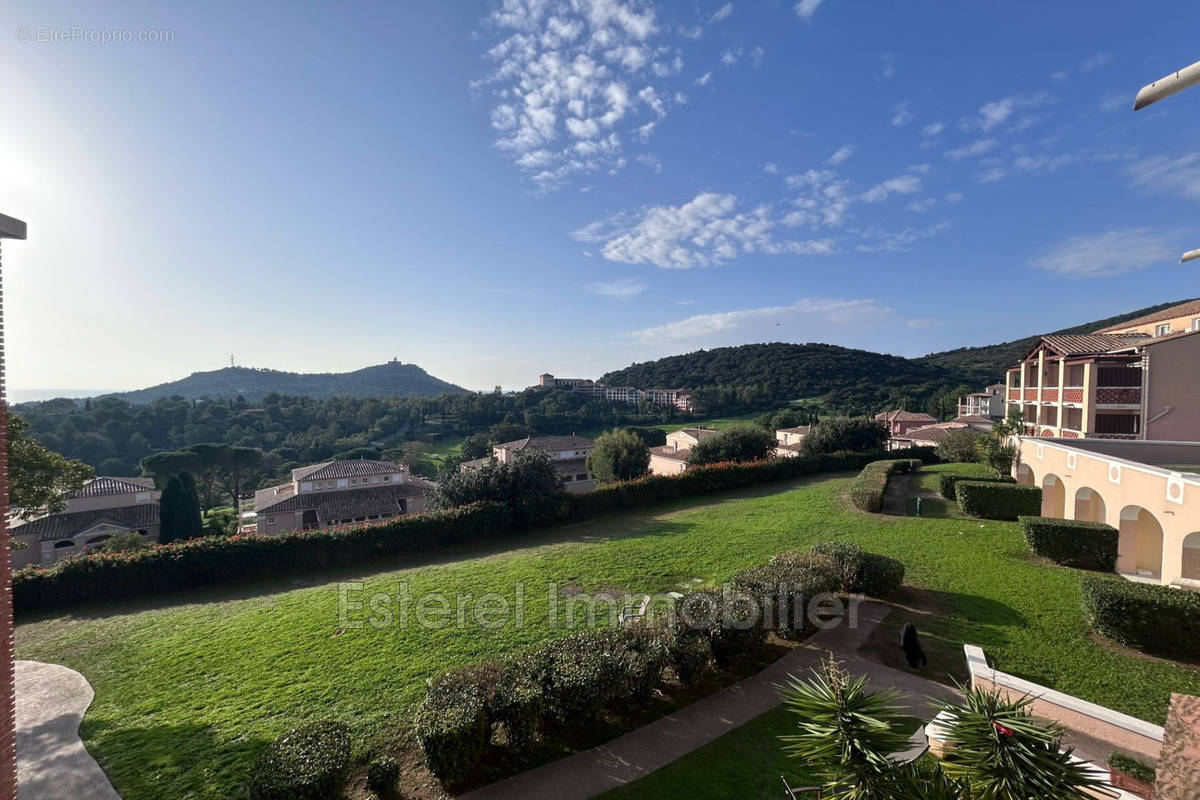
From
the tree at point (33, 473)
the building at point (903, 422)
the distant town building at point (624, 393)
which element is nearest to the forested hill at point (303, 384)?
the distant town building at point (624, 393)

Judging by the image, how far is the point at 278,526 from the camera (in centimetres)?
2527

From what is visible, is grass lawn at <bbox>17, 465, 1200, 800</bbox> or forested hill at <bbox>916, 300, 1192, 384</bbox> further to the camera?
forested hill at <bbox>916, 300, 1192, 384</bbox>

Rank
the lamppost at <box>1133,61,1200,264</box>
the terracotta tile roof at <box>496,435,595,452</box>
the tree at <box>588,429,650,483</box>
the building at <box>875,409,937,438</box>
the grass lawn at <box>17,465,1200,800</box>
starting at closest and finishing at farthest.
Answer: the lamppost at <box>1133,61,1200,264</box> < the grass lawn at <box>17,465,1200,800</box> < the tree at <box>588,429,650,483</box> < the terracotta tile roof at <box>496,435,595,452</box> < the building at <box>875,409,937,438</box>

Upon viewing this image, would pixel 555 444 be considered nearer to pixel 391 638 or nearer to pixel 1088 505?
pixel 391 638

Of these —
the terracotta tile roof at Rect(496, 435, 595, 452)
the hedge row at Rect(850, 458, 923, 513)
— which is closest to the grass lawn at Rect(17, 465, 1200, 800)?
the hedge row at Rect(850, 458, 923, 513)

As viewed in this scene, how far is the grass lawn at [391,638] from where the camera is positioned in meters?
6.30

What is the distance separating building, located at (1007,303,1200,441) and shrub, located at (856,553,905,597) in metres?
17.9

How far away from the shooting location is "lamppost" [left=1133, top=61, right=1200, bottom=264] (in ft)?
8.33

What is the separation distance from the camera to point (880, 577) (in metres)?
9.45

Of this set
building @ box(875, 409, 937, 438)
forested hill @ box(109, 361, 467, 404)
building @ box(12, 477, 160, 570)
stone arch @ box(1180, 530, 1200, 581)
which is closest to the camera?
stone arch @ box(1180, 530, 1200, 581)

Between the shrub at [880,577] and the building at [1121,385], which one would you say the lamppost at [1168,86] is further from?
the building at [1121,385]

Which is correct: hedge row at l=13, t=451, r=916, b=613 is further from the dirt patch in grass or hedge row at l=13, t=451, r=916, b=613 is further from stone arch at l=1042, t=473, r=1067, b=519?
stone arch at l=1042, t=473, r=1067, b=519

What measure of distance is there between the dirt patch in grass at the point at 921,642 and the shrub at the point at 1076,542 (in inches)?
162

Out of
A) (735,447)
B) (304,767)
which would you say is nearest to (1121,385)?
(735,447)
